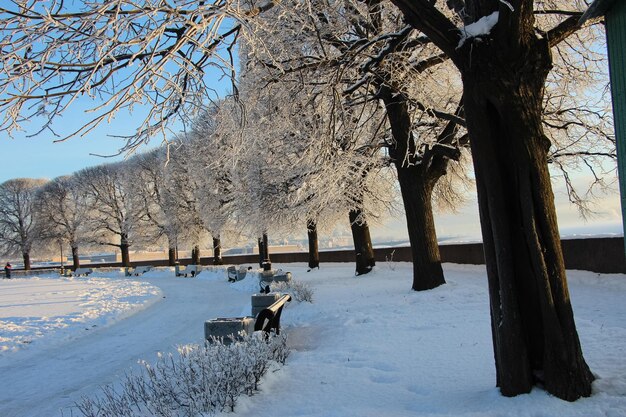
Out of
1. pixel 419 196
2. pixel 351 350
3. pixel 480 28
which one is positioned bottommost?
pixel 351 350

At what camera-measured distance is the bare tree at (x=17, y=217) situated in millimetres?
54156

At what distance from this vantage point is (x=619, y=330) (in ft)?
21.9

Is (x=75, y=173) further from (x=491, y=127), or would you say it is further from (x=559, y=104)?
(x=491, y=127)

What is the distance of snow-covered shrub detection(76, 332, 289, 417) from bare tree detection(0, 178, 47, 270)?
57.0 metres

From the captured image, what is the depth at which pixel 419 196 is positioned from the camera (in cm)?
1258

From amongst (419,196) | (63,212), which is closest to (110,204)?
(63,212)

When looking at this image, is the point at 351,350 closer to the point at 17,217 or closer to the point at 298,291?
the point at 298,291

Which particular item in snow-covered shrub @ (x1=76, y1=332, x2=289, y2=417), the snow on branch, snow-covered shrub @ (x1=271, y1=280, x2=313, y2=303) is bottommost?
snow-covered shrub @ (x1=271, y1=280, x2=313, y2=303)

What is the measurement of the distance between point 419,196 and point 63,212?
49.3 meters

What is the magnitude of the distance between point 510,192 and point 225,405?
10.5 feet

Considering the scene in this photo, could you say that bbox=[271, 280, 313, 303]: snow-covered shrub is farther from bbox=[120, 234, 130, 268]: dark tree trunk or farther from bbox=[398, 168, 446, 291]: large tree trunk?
bbox=[120, 234, 130, 268]: dark tree trunk

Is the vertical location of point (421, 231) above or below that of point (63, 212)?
below

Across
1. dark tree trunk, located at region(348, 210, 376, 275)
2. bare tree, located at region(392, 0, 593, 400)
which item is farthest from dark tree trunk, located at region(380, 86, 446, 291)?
bare tree, located at region(392, 0, 593, 400)

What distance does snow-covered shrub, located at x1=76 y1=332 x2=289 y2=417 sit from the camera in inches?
162
